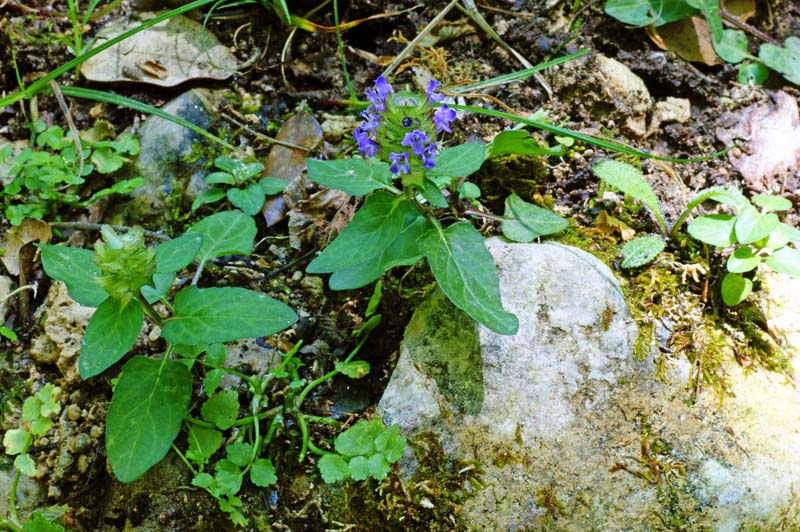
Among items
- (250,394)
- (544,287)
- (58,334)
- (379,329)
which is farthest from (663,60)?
(58,334)

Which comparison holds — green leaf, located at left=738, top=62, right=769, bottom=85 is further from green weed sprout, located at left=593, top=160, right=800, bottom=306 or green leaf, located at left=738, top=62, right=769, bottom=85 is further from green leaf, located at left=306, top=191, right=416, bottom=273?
green leaf, located at left=306, top=191, right=416, bottom=273

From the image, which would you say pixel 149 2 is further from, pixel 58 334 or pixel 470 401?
pixel 470 401

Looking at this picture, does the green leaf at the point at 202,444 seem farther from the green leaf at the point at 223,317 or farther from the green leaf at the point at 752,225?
the green leaf at the point at 752,225

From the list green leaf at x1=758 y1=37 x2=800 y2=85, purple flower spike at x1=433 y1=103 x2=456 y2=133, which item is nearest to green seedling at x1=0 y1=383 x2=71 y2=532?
purple flower spike at x1=433 y1=103 x2=456 y2=133

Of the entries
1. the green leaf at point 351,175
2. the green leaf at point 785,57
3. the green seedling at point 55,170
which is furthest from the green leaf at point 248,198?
the green leaf at point 785,57

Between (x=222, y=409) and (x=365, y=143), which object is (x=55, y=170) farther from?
(x=365, y=143)
